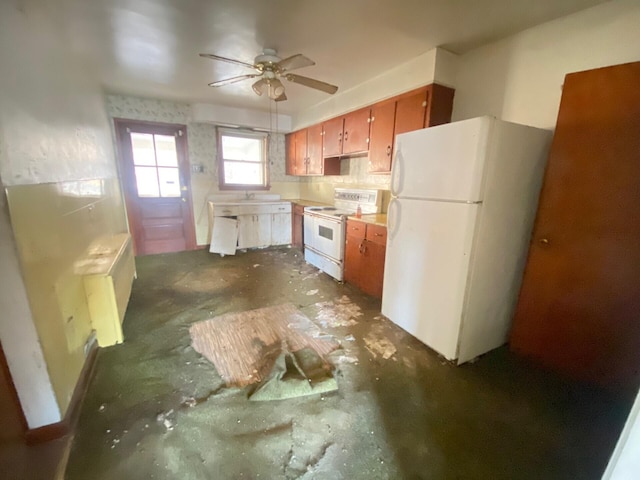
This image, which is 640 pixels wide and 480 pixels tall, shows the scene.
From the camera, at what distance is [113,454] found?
4.23 feet

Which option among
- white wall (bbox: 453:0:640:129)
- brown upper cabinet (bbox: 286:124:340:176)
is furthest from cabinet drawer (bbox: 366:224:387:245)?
brown upper cabinet (bbox: 286:124:340:176)

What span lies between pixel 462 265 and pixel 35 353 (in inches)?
92.5

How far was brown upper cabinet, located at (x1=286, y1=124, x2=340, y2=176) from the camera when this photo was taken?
417 cm

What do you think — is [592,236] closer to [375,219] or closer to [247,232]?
[375,219]

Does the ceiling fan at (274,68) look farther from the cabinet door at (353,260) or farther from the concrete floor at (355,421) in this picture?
the concrete floor at (355,421)

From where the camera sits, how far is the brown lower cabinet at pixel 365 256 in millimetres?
2754

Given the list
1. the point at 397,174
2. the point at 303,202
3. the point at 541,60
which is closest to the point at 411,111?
the point at 397,174

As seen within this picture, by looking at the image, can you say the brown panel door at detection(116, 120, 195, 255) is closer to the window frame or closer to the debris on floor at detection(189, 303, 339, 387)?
the window frame

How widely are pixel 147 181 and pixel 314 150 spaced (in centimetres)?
266

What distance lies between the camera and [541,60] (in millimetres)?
2014

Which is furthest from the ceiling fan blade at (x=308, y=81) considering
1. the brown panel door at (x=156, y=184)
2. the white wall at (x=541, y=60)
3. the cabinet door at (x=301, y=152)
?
the brown panel door at (x=156, y=184)

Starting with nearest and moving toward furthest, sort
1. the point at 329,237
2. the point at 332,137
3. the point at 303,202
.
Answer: the point at 329,237
the point at 332,137
the point at 303,202

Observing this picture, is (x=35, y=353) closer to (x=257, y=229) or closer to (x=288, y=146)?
(x=257, y=229)

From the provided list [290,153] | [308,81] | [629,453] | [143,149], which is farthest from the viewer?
[290,153]
